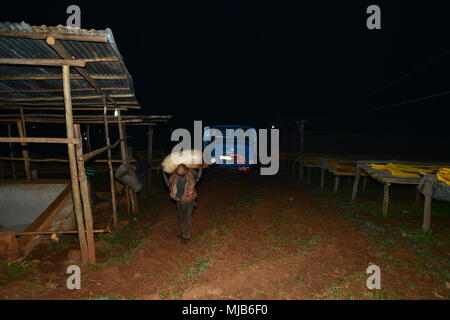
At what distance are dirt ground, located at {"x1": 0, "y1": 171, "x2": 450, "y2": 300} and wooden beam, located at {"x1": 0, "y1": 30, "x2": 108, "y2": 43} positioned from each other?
3.68 meters

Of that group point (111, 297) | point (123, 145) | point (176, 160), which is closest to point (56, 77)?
point (176, 160)

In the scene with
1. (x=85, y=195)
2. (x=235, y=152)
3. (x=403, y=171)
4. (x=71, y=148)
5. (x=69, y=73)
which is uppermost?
(x=69, y=73)

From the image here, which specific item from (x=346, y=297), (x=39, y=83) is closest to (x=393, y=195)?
(x=346, y=297)

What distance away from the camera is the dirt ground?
4.02 m

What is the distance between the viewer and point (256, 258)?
512cm

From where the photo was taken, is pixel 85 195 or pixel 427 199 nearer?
pixel 85 195

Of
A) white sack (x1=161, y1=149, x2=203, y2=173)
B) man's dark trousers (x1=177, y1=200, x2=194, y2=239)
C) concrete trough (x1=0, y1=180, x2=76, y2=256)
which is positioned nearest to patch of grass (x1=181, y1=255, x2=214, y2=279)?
man's dark trousers (x1=177, y1=200, x2=194, y2=239)

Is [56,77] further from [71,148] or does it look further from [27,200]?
[27,200]

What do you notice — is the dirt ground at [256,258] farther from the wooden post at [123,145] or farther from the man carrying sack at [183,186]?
the man carrying sack at [183,186]

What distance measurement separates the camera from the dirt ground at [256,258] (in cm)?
402

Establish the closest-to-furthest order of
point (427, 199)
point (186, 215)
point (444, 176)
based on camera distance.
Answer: point (186, 215) < point (444, 176) < point (427, 199)

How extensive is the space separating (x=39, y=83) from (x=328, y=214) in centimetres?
852

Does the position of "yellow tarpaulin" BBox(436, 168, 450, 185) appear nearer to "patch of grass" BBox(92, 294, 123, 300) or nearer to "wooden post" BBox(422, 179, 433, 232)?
"wooden post" BBox(422, 179, 433, 232)

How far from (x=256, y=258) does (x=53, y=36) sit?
4947 mm
